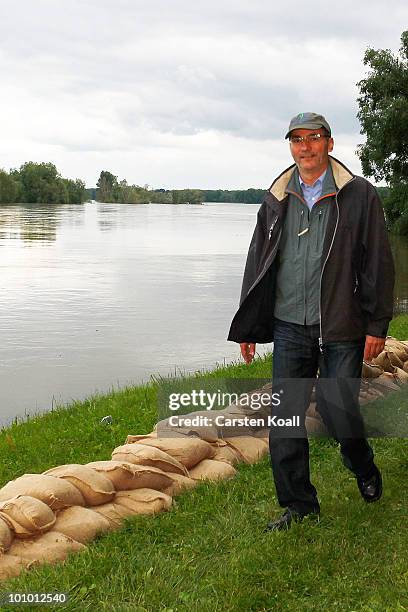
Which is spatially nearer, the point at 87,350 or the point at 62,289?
the point at 87,350

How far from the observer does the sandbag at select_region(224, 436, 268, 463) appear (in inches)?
210

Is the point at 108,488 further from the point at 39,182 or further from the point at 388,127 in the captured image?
the point at 39,182

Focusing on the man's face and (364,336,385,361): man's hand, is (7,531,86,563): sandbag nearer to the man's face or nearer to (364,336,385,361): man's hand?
(364,336,385,361): man's hand

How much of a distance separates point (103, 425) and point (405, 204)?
2548 centimetres

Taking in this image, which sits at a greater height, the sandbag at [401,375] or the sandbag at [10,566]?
the sandbag at [401,375]

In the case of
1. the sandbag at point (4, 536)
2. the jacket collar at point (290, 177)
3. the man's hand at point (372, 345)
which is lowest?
the sandbag at point (4, 536)

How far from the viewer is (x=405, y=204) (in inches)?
1204

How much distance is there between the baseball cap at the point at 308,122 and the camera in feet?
13.1

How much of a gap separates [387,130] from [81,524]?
27686 millimetres

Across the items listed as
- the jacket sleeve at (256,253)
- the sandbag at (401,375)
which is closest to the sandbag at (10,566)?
the jacket sleeve at (256,253)

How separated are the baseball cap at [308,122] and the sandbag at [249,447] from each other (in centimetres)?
225

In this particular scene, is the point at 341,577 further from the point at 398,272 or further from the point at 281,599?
the point at 398,272

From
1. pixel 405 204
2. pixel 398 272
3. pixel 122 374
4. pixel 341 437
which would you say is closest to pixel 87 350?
pixel 122 374

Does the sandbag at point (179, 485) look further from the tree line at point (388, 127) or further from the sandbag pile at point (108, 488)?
the tree line at point (388, 127)
